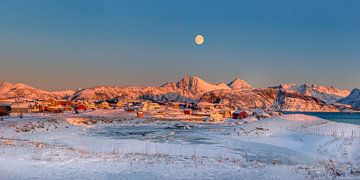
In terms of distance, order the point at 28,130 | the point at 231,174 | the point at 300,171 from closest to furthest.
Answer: the point at 231,174, the point at 300,171, the point at 28,130

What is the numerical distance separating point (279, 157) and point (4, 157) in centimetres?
2337

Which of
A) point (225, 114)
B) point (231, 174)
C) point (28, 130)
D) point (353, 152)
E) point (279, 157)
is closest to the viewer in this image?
point (231, 174)

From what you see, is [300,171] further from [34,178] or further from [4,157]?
[4,157]

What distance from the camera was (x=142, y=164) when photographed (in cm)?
2064

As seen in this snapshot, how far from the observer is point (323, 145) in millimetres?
38594

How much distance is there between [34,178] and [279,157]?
22.1 metres

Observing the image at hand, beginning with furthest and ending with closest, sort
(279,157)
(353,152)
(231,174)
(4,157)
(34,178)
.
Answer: (353,152)
(279,157)
(4,157)
(231,174)
(34,178)

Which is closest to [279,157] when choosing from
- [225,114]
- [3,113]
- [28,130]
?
[28,130]

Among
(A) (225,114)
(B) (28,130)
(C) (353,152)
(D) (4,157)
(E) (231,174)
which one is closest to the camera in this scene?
(E) (231,174)

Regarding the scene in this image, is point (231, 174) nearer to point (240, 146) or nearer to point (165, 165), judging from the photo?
point (165, 165)

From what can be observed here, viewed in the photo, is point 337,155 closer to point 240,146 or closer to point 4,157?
point 240,146

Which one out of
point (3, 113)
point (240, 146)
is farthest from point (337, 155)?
point (3, 113)

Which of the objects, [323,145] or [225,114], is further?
[225,114]

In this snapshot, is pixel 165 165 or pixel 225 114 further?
pixel 225 114
